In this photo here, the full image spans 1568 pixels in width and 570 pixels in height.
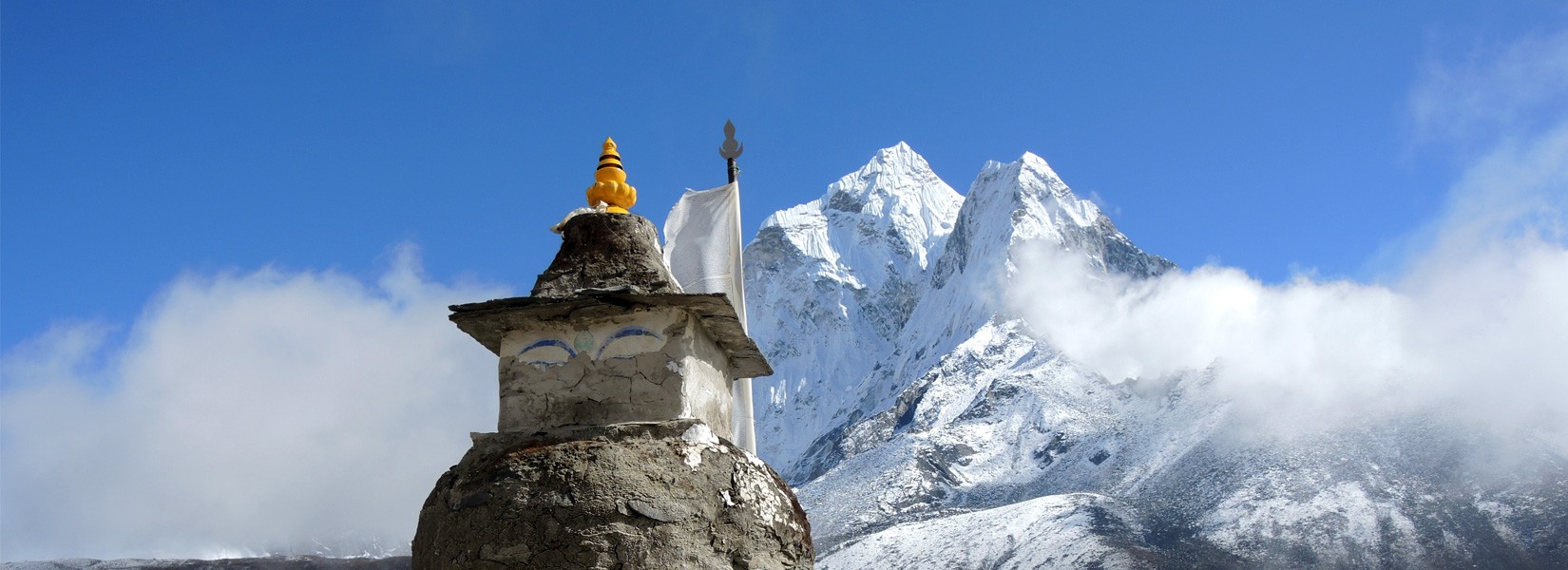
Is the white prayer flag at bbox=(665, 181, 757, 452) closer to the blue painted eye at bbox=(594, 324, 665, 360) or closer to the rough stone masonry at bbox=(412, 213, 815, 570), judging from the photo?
the rough stone masonry at bbox=(412, 213, 815, 570)

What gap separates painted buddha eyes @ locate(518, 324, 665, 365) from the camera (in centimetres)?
574

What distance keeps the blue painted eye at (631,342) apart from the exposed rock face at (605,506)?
0.36 metres

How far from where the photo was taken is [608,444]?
5438mm

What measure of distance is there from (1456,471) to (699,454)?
114 meters

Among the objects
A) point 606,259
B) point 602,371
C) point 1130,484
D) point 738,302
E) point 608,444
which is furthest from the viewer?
point 1130,484

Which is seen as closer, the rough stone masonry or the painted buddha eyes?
the rough stone masonry

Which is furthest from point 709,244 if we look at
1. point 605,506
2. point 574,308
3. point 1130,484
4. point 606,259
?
point 1130,484

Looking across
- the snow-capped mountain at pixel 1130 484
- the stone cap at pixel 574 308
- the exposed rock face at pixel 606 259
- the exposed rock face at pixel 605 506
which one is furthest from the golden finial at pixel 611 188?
the snow-capped mountain at pixel 1130 484

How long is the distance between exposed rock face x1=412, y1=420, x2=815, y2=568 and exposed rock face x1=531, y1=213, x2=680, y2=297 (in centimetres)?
66

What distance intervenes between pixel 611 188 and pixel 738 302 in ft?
3.38

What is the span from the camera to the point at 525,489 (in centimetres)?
532

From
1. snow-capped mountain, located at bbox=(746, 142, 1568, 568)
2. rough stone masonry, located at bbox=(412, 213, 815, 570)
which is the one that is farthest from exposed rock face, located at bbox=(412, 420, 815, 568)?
snow-capped mountain, located at bbox=(746, 142, 1568, 568)

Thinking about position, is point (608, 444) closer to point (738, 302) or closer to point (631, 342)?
point (631, 342)

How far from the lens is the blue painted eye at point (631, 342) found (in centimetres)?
573
